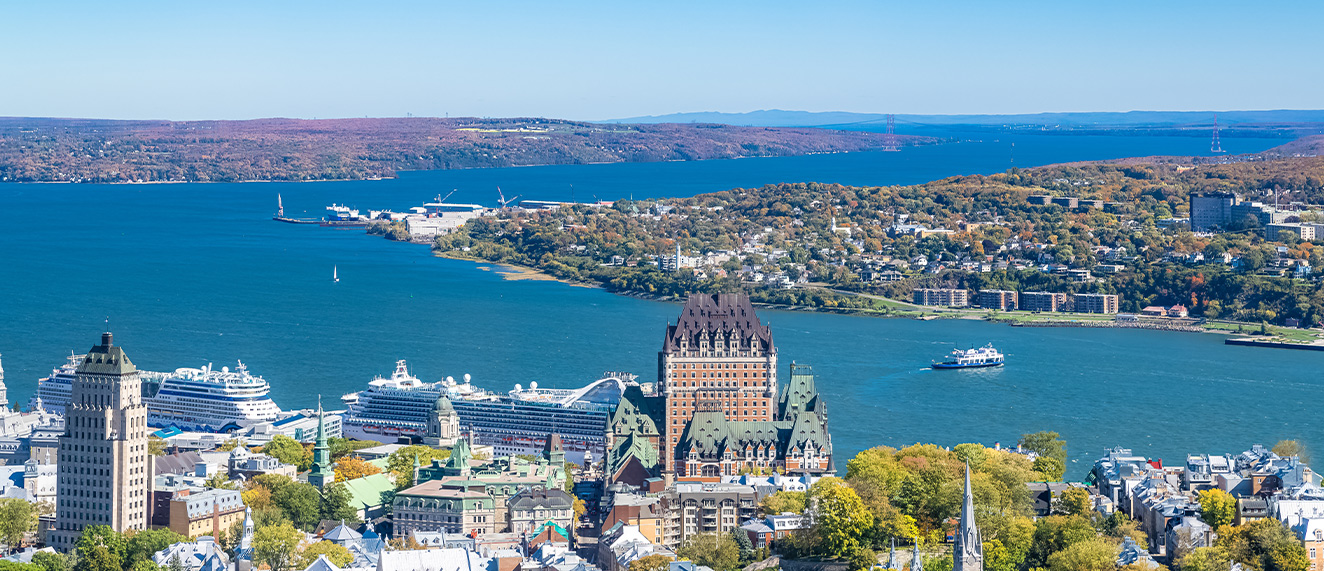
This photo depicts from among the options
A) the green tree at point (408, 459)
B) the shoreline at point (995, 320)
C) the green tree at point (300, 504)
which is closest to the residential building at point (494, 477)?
the green tree at point (408, 459)

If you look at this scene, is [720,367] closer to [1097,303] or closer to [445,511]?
[445,511]

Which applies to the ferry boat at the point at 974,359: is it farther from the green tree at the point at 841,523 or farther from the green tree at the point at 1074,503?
the green tree at the point at 841,523

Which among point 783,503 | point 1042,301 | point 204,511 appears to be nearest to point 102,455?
point 204,511

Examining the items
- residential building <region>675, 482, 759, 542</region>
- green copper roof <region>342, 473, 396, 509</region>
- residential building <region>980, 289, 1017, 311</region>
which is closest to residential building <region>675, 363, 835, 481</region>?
residential building <region>675, 482, 759, 542</region>

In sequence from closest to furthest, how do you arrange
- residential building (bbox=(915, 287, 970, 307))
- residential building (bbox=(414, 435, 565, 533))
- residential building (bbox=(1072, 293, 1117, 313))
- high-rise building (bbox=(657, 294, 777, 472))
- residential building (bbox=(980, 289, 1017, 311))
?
→ residential building (bbox=(414, 435, 565, 533)), high-rise building (bbox=(657, 294, 777, 472)), residential building (bbox=(1072, 293, 1117, 313)), residential building (bbox=(980, 289, 1017, 311)), residential building (bbox=(915, 287, 970, 307))

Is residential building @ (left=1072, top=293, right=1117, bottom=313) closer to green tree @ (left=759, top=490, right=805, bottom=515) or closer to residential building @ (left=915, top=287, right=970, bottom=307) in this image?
residential building @ (left=915, top=287, right=970, bottom=307)

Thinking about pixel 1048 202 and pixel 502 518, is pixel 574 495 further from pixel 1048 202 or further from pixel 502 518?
pixel 1048 202

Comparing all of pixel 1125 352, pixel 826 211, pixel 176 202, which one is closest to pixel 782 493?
pixel 1125 352
